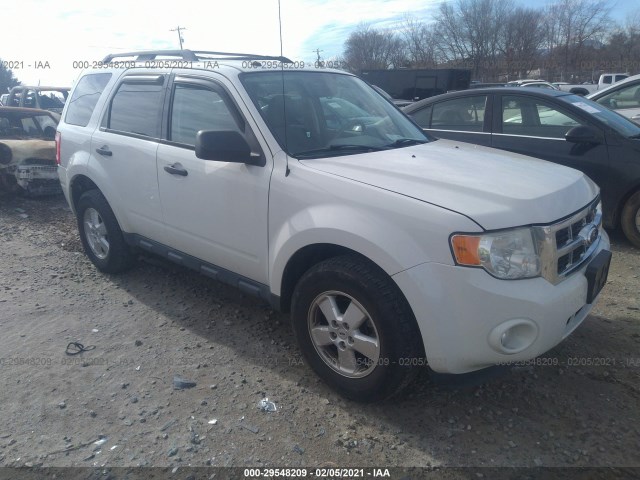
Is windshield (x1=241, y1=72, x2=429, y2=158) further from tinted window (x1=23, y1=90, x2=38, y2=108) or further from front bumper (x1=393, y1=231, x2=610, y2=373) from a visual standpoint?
tinted window (x1=23, y1=90, x2=38, y2=108)

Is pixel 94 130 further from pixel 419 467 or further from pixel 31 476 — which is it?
pixel 419 467

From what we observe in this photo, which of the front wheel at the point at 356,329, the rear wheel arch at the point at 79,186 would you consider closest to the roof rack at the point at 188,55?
the rear wheel arch at the point at 79,186

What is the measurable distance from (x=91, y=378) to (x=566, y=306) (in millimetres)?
2806

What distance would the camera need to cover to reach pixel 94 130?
15.5 feet

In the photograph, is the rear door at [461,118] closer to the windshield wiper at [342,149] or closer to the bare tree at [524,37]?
the windshield wiper at [342,149]

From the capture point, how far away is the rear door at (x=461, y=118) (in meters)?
6.31

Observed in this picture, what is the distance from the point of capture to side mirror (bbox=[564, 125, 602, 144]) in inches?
213

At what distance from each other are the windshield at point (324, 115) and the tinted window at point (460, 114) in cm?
256

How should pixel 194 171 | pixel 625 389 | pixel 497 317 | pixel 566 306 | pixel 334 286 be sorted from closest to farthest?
pixel 497 317, pixel 566 306, pixel 334 286, pixel 625 389, pixel 194 171

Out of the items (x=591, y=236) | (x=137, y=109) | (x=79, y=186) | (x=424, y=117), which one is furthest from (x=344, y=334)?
(x=424, y=117)

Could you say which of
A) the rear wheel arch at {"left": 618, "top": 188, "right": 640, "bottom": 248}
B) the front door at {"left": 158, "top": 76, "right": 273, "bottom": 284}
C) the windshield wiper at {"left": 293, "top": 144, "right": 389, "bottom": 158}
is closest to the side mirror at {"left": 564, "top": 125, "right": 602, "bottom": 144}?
the rear wheel arch at {"left": 618, "top": 188, "right": 640, "bottom": 248}

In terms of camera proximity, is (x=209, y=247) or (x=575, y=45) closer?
(x=209, y=247)

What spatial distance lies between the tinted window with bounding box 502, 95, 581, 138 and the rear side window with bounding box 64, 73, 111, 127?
4295 millimetres

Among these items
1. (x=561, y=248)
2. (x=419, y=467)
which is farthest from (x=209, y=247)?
(x=561, y=248)
